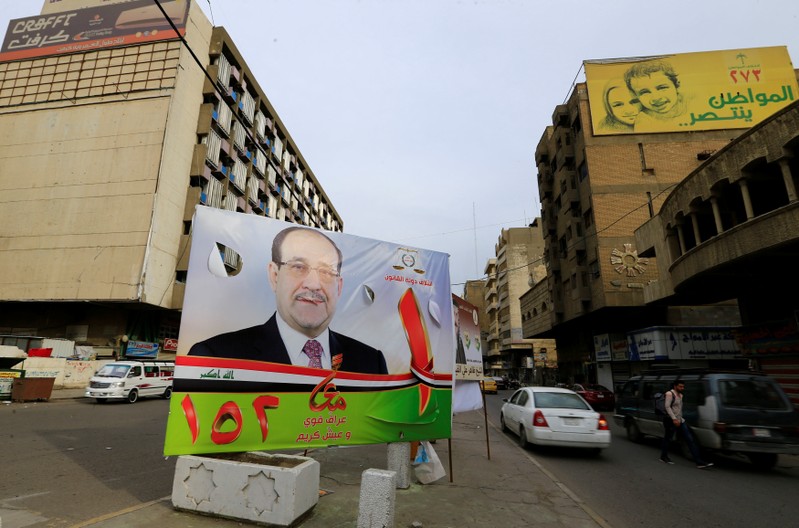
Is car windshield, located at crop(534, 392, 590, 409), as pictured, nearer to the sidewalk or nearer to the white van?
the sidewalk

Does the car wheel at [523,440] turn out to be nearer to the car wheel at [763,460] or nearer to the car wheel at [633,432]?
the car wheel at [633,432]

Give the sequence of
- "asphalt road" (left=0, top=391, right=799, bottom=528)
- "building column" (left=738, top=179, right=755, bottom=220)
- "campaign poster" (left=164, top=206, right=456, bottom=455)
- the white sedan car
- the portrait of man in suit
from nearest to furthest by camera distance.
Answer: "campaign poster" (left=164, top=206, right=456, bottom=455) < the portrait of man in suit < "asphalt road" (left=0, top=391, right=799, bottom=528) < the white sedan car < "building column" (left=738, top=179, right=755, bottom=220)

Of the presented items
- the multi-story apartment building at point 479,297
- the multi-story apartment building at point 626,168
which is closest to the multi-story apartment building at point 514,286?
the multi-story apartment building at point 479,297

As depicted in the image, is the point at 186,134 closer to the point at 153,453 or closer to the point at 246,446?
the point at 153,453

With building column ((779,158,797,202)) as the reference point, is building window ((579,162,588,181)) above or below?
above

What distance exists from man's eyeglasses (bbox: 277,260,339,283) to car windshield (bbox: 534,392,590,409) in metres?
6.73

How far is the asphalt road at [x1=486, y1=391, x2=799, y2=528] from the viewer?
17.6 feet

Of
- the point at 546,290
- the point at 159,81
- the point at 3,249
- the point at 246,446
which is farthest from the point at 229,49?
the point at 246,446

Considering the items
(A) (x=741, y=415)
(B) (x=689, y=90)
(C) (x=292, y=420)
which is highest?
(B) (x=689, y=90)

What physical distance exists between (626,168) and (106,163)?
124ft

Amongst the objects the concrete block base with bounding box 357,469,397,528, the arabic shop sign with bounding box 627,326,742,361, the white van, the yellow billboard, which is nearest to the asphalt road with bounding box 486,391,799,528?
the concrete block base with bounding box 357,469,397,528

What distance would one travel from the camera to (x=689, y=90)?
31500mm

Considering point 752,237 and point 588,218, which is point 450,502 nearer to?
point 752,237

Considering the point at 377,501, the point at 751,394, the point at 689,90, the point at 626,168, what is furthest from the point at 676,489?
the point at 689,90
